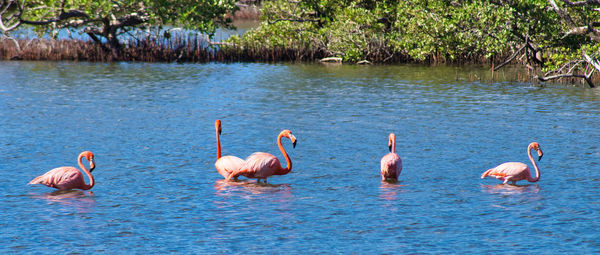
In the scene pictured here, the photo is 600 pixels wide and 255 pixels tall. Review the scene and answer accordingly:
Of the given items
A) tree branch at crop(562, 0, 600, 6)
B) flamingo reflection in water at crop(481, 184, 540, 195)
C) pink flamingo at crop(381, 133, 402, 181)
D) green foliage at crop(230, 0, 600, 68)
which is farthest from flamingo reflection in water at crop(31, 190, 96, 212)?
tree branch at crop(562, 0, 600, 6)

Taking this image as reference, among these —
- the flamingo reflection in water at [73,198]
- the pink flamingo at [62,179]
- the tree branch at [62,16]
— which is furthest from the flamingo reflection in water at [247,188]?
the tree branch at [62,16]

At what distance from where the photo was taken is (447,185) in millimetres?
11625

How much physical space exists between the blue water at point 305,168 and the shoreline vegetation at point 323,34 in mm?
2322

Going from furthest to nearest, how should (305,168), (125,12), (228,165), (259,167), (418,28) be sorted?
(125,12) < (418,28) < (305,168) < (228,165) < (259,167)

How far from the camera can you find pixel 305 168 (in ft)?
43.0

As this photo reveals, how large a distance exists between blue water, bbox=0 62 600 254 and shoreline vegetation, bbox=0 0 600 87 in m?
2.32

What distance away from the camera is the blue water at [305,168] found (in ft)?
29.4

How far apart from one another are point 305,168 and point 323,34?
73.4 ft

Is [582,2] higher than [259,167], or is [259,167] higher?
[582,2]

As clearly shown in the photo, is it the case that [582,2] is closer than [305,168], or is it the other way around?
[305,168]

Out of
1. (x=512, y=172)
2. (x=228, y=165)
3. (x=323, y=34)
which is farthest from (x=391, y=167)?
(x=323, y=34)

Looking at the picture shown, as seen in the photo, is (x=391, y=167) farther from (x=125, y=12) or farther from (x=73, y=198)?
(x=125, y=12)

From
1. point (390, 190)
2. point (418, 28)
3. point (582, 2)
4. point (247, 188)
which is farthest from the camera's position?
point (418, 28)

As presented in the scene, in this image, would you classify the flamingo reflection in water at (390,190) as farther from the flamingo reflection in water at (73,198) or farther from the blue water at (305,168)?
the flamingo reflection in water at (73,198)
